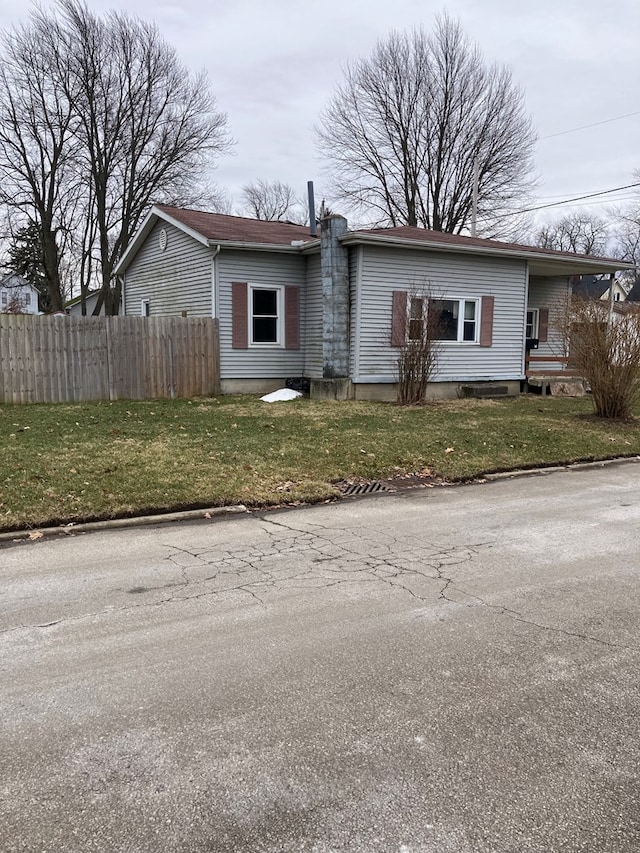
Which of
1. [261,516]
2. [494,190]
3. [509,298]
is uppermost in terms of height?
[494,190]

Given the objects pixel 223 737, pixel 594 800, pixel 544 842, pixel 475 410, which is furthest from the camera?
pixel 475 410

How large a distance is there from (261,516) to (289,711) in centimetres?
324

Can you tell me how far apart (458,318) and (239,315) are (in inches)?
216

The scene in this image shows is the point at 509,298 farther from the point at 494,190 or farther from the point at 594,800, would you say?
the point at 494,190

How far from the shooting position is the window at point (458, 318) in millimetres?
15914

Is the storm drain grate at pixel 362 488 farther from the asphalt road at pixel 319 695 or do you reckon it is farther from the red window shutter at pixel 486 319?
the red window shutter at pixel 486 319

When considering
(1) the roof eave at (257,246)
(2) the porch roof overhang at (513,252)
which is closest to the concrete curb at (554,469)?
(2) the porch roof overhang at (513,252)

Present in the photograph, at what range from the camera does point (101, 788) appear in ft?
7.41

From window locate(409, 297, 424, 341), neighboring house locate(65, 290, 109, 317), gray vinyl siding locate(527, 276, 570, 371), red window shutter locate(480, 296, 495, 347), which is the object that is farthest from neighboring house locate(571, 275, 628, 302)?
neighboring house locate(65, 290, 109, 317)

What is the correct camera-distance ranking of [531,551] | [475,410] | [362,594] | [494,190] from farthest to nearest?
1. [494,190]
2. [475,410]
3. [531,551]
4. [362,594]

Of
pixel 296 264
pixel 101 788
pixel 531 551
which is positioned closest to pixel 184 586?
pixel 101 788

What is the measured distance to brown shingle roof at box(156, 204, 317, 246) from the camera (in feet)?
49.3

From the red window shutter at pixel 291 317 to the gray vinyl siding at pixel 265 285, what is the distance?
12cm

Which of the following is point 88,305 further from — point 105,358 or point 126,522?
point 126,522
